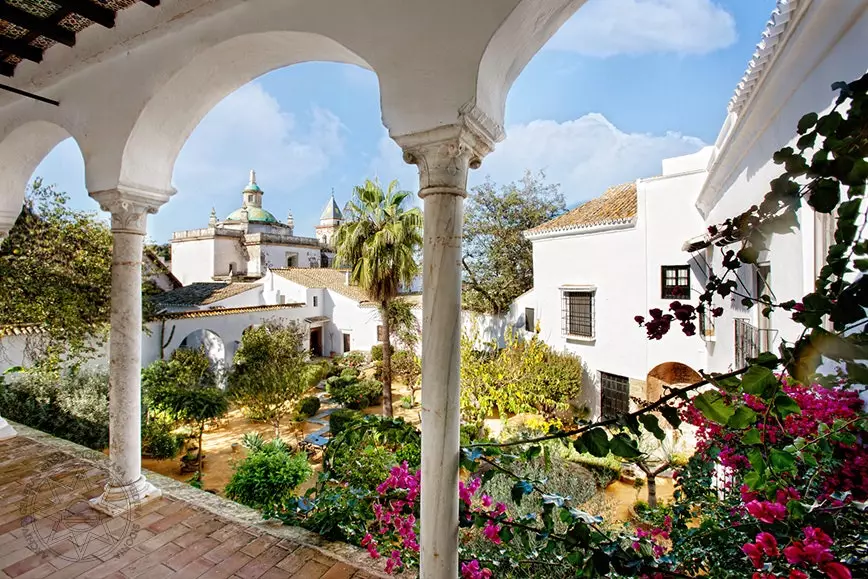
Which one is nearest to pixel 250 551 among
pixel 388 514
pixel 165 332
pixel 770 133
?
pixel 388 514

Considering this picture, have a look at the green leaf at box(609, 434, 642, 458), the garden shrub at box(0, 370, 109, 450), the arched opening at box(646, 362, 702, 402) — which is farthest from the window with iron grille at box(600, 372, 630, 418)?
the garden shrub at box(0, 370, 109, 450)

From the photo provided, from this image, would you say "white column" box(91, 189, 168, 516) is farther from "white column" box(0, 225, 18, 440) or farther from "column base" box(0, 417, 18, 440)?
"column base" box(0, 417, 18, 440)

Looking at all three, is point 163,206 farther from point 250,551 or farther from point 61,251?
point 61,251

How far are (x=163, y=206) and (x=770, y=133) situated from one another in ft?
18.8

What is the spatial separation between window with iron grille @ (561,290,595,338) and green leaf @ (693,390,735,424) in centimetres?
1053

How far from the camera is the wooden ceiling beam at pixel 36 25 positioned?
106 inches

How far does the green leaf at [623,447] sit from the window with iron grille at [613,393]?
1009 centimetres

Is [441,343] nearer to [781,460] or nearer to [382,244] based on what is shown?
[781,460]

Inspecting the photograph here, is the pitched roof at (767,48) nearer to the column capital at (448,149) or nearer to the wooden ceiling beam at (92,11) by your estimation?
the column capital at (448,149)

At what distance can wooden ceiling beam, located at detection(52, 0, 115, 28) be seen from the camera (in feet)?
8.53

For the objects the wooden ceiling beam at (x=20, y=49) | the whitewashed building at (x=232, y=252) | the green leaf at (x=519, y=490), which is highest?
the whitewashed building at (x=232, y=252)

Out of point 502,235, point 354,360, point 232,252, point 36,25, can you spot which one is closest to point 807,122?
point 36,25

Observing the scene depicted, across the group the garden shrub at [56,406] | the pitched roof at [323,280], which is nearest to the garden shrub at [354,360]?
the pitched roof at [323,280]

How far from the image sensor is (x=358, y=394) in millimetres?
12703
